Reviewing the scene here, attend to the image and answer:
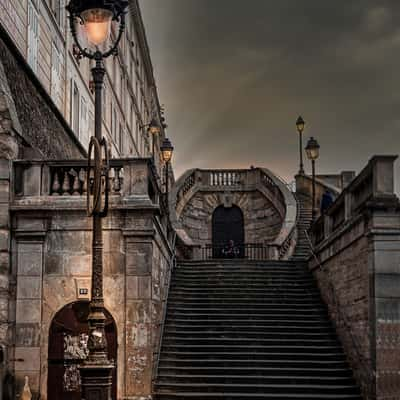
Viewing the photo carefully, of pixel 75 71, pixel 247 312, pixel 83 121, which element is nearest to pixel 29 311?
pixel 247 312

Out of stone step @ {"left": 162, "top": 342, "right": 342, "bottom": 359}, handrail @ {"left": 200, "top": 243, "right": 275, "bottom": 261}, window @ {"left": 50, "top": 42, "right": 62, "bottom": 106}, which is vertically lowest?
stone step @ {"left": 162, "top": 342, "right": 342, "bottom": 359}

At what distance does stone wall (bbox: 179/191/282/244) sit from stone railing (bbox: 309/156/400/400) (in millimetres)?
19395

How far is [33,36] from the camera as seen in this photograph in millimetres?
20625

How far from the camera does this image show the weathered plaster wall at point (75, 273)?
15.7 metres

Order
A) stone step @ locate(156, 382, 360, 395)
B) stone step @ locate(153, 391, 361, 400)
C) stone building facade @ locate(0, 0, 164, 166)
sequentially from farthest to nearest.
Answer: stone building facade @ locate(0, 0, 164, 166), stone step @ locate(156, 382, 360, 395), stone step @ locate(153, 391, 361, 400)

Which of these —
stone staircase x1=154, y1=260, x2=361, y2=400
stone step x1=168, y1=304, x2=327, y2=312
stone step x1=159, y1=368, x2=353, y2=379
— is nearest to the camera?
stone staircase x1=154, y1=260, x2=361, y2=400

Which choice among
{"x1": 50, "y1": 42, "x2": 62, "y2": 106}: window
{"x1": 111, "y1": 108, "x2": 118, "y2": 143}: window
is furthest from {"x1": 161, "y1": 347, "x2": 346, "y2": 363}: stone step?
{"x1": 111, "y1": 108, "x2": 118, "y2": 143}: window

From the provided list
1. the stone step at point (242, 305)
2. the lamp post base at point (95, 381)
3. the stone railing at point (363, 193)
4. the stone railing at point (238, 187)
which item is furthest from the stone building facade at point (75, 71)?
the lamp post base at point (95, 381)

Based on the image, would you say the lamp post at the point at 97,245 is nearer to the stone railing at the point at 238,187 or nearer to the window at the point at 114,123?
the stone railing at the point at 238,187

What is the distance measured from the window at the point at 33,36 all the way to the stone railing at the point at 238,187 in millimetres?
11635

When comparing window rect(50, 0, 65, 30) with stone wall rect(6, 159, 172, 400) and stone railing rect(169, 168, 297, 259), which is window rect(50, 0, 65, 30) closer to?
stone wall rect(6, 159, 172, 400)

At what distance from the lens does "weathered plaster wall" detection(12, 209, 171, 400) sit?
51.5 ft

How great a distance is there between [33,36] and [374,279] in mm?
10876

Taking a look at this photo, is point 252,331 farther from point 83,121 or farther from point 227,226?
point 227,226
